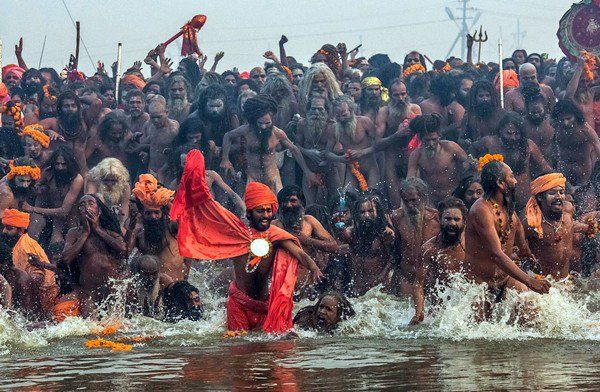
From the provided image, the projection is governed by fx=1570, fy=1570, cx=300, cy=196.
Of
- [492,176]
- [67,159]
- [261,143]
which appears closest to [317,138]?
[261,143]

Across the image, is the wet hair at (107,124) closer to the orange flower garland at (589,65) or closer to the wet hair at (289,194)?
the wet hair at (289,194)

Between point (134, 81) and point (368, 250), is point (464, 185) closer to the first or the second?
point (368, 250)

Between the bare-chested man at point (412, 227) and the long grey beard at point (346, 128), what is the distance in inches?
150

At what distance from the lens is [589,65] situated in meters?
18.3

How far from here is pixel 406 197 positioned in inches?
563

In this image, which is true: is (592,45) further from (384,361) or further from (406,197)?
(384,361)

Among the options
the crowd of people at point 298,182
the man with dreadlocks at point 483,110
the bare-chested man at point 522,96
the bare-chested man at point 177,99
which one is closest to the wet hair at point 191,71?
the crowd of people at point 298,182

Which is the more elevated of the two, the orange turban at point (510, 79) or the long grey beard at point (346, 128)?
the orange turban at point (510, 79)

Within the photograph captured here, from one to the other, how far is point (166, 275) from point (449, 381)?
575 centimetres

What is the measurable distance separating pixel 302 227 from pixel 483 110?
155 inches

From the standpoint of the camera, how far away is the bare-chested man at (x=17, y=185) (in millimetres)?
16141

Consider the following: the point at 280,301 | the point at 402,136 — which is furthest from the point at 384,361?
the point at 402,136

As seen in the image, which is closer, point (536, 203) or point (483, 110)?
point (536, 203)

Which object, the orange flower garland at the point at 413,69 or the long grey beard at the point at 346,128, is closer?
the long grey beard at the point at 346,128
